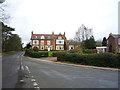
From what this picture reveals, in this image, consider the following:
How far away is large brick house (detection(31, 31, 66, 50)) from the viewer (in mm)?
86375

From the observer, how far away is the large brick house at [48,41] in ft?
283

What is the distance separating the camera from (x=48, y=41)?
88.5 metres

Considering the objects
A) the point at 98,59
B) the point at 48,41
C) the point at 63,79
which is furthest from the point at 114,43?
the point at 63,79

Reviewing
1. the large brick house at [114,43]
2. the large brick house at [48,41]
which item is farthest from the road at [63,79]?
the large brick house at [48,41]

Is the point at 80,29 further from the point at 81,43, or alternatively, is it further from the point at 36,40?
the point at 36,40

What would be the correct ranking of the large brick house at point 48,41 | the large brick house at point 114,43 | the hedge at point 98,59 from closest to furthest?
the hedge at point 98,59
the large brick house at point 114,43
the large brick house at point 48,41

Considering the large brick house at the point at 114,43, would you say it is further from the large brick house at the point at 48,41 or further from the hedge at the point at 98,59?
the hedge at the point at 98,59

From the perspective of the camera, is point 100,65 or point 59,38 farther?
point 59,38

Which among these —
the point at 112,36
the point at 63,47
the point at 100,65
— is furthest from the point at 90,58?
the point at 63,47

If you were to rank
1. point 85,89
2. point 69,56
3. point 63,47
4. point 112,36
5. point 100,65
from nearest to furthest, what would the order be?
point 85,89
point 100,65
point 69,56
point 112,36
point 63,47

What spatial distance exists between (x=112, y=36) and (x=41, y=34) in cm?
4184

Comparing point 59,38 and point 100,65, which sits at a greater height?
point 59,38

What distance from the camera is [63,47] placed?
8606 centimetres

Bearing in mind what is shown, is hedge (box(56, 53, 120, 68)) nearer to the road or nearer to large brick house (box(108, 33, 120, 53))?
the road
